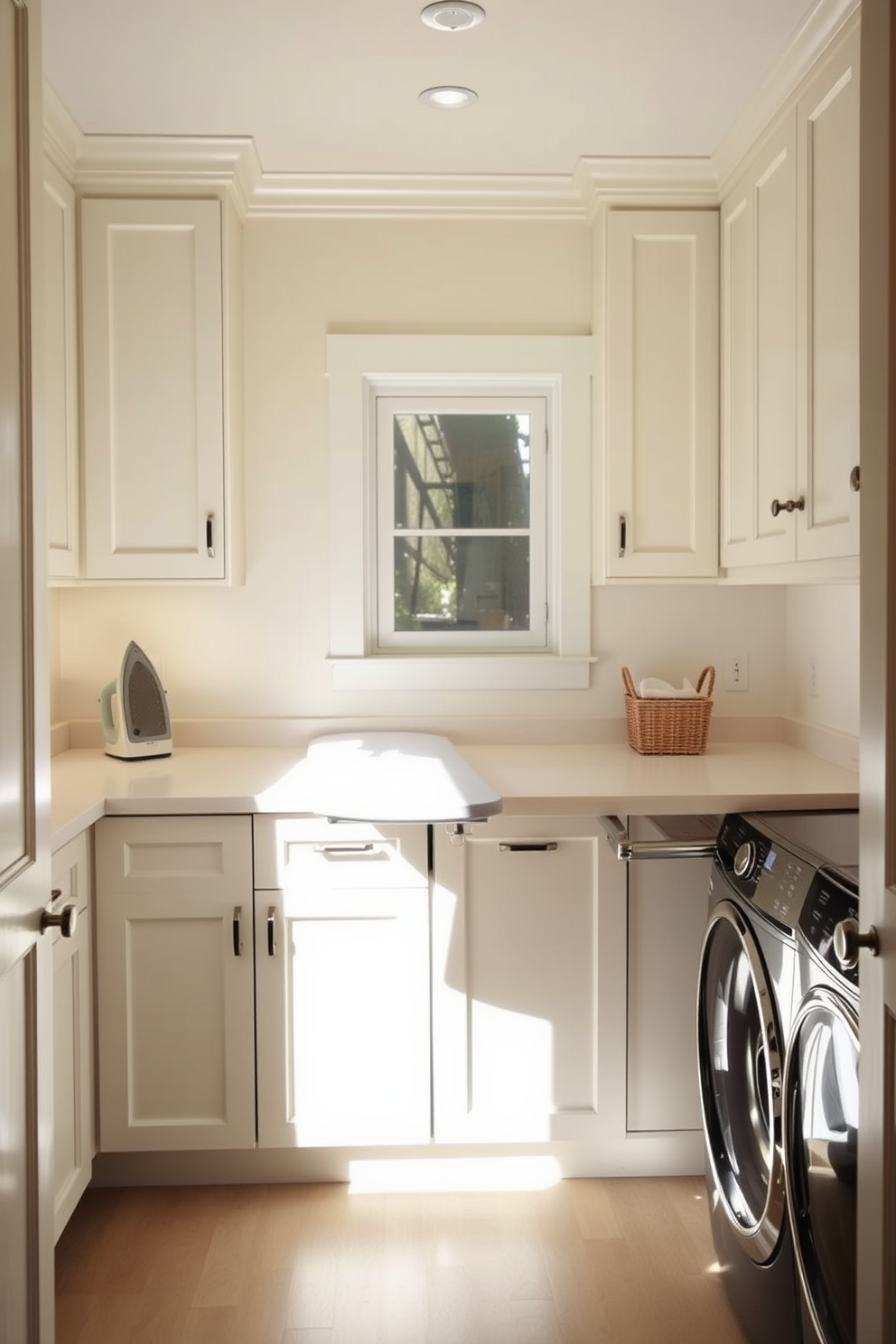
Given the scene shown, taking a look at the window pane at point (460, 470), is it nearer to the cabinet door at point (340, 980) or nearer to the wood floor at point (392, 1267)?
the cabinet door at point (340, 980)

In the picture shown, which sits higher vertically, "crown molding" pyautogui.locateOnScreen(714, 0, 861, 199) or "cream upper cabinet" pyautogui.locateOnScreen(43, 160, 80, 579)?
"crown molding" pyautogui.locateOnScreen(714, 0, 861, 199)

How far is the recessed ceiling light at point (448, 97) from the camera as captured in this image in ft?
7.75

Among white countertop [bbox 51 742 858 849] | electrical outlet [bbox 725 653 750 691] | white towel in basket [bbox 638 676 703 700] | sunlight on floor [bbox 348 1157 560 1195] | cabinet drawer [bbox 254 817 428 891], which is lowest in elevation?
sunlight on floor [bbox 348 1157 560 1195]

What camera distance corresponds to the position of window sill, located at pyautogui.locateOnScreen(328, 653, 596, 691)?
3.03 metres

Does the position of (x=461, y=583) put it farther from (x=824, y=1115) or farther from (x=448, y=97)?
(x=824, y=1115)

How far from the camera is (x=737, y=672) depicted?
3.09 m

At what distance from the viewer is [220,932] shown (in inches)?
95.2

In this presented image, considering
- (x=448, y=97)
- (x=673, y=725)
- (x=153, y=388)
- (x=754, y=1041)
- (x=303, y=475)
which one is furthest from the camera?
(x=303, y=475)

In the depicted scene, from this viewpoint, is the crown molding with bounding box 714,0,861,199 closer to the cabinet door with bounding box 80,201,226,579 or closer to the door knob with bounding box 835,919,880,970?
the cabinet door with bounding box 80,201,226,579

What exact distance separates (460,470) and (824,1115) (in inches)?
78.1

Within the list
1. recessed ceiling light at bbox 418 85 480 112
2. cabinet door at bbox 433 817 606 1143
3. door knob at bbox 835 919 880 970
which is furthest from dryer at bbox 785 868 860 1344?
Answer: recessed ceiling light at bbox 418 85 480 112

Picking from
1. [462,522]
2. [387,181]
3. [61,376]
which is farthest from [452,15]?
[462,522]

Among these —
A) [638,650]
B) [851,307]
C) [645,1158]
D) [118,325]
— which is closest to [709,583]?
[638,650]

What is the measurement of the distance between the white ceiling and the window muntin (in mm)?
641
